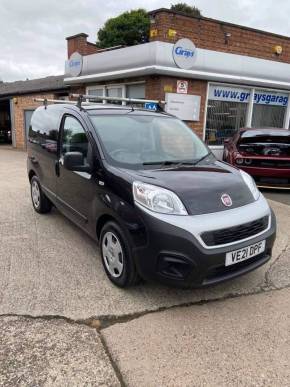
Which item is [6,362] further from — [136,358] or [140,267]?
[140,267]

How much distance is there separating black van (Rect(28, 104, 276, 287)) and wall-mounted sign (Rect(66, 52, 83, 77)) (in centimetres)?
792

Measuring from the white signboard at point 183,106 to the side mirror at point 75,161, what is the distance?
19.7 ft

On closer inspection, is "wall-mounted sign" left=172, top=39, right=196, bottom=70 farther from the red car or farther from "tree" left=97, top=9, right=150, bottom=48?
"tree" left=97, top=9, right=150, bottom=48

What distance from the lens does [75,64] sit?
11.7 metres

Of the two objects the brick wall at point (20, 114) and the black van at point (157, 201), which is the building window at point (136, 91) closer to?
the black van at point (157, 201)

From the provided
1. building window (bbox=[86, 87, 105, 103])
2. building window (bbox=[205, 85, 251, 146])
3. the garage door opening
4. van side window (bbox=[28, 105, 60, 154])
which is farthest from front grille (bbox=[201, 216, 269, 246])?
the garage door opening

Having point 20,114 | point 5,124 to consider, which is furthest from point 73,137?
point 5,124

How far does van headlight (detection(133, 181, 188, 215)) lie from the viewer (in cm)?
279

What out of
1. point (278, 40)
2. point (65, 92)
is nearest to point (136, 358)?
point (278, 40)

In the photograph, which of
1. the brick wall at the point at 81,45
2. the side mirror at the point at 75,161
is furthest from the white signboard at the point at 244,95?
the side mirror at the point at 75,161

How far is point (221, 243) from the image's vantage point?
9.09 feet

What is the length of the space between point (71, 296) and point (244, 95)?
9.45 m

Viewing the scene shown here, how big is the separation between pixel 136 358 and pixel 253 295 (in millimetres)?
1461

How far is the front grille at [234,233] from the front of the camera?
8.91 feet
